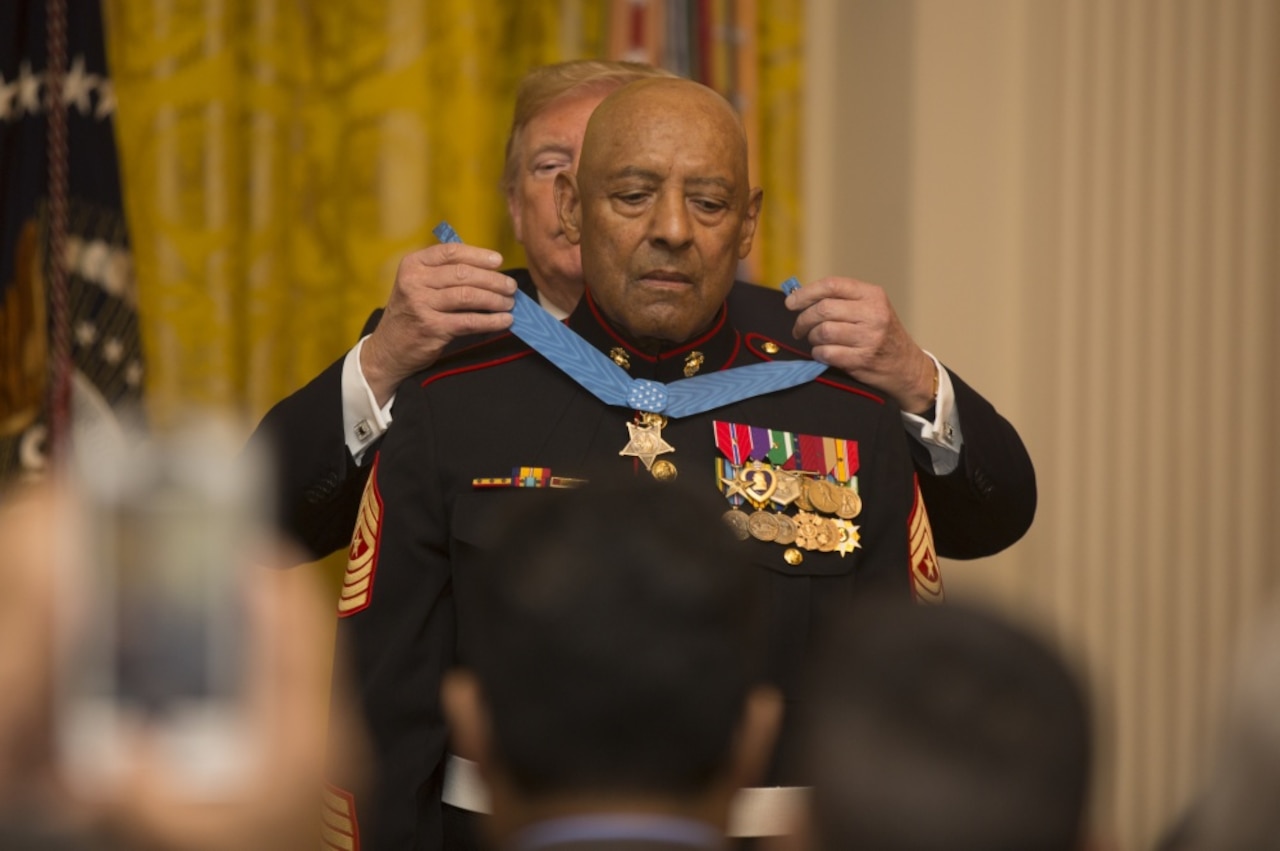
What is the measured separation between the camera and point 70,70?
342 centimetres

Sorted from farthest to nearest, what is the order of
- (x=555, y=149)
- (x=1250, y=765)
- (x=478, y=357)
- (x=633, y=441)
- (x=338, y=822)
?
(x=555, y=149)
(x=478, y=357)
(x=633, y=441)
(x=338, y=822)
(x=1250, y=765)

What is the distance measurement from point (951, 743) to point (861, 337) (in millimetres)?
1425

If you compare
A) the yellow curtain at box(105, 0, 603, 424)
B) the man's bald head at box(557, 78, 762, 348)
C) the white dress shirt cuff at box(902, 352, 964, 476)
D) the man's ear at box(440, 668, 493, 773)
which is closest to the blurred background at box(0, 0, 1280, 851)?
the yellow curtain at box(105, 0, 603, 424)

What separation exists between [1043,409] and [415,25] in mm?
1593

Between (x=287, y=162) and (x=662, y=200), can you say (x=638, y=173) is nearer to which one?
(x=662, y=200)

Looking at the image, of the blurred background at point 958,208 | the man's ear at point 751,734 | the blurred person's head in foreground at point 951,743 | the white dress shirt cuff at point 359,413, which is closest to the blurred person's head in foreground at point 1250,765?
the blurred person's head in foreground at point 951,743

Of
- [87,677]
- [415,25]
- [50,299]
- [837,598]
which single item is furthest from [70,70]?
[87,677]

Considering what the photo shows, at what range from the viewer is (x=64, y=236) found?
11.0 ft

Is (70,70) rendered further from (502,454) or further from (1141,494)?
(1141,494)

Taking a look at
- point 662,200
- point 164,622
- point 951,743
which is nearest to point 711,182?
point 662,200

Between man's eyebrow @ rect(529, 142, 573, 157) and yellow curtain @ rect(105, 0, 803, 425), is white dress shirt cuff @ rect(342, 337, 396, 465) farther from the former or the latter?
yellow curtain @ rect(105, 0, 803, 425)

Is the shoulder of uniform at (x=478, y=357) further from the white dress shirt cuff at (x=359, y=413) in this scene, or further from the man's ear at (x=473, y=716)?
the man's ear at (x=473, y=716)

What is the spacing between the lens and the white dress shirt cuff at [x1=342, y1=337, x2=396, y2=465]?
8.25 ft

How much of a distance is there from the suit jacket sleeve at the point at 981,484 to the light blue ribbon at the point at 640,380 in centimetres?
26
